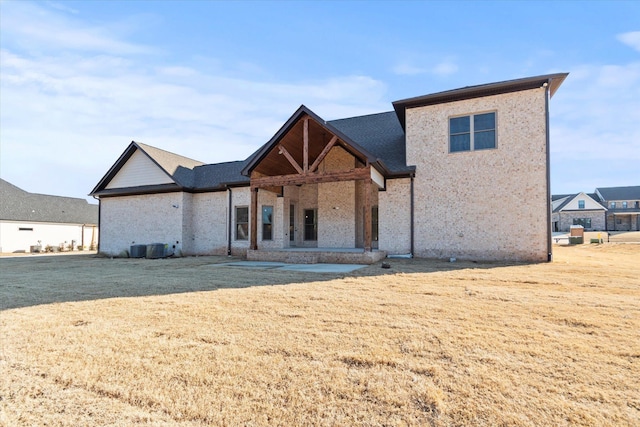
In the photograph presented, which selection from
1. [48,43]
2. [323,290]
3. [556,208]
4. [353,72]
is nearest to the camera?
[323,290]

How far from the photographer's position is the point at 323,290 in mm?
7234

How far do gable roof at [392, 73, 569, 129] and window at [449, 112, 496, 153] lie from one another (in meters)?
0.91

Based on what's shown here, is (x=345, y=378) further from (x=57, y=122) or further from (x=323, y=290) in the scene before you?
(x=57, y=122)

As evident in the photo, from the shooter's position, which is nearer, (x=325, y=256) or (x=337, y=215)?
(x=325, y=256)

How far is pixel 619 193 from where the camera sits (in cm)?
5141

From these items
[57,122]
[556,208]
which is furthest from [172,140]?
[556,208]

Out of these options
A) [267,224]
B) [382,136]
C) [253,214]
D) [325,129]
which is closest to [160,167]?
[267,224]

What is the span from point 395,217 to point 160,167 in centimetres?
1402

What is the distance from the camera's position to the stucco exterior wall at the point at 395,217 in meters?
14.3

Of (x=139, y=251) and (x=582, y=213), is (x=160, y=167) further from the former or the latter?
(x=582, y=213)

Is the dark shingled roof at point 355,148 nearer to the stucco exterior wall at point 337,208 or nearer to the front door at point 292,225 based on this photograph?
the stucco exterior wall at point 337,208

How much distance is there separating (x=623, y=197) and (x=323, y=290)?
6636 centimetres

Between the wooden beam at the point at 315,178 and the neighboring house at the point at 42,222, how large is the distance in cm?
2750

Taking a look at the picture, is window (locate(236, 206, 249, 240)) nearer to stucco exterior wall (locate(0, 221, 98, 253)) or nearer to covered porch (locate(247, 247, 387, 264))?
covered porch (locate(247, 247, 387, 264))
